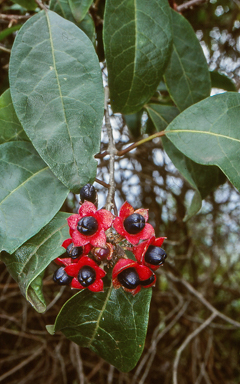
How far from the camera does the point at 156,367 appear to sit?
2383 mm

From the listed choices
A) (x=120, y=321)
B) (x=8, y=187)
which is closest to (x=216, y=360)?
(x=120, y=321)

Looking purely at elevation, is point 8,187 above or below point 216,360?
above

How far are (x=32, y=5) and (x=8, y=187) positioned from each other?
83 cm

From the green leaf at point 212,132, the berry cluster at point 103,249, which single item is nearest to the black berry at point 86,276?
the berry cluster at point 103,249

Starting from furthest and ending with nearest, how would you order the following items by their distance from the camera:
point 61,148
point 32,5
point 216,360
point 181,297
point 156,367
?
point 216,360
point 156,367
point 181,297
point 32,5
point 61,148

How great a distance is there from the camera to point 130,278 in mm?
737

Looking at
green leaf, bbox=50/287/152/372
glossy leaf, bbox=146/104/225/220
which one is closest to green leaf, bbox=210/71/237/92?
glossy leaf, bbox=146/104/225/220

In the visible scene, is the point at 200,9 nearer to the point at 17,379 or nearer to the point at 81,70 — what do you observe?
the point at 81,70

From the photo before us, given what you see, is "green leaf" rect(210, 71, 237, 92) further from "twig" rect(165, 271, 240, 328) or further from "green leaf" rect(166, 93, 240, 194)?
"twig" rect(165, 271, 240, 328)

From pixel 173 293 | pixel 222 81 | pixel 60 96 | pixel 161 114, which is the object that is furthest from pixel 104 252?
pixel 173 293

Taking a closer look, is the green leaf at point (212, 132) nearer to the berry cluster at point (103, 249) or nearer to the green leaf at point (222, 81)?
the berry cluster at point (103, 249)

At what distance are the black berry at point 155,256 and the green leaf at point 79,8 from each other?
0.80 meters

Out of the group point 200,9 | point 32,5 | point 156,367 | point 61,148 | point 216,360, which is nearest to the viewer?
point 61,148

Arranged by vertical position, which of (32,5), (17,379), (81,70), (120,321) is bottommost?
(17,379)
